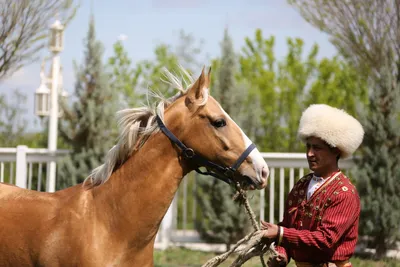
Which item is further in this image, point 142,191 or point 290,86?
point 290,86

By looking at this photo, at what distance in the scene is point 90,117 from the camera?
9891mm

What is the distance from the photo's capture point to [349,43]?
428 inches

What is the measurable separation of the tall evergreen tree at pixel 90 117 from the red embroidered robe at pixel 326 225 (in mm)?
6407

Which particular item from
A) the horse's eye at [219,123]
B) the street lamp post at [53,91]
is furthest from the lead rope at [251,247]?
the street lamp post at [53,91]

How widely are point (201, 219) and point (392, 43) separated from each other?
401cm

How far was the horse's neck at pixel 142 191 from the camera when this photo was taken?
3.94 metres

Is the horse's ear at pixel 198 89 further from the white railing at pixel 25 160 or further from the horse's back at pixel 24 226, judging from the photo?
the white railing at pixel 25 160

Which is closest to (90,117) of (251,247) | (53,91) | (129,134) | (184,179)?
(184,179)

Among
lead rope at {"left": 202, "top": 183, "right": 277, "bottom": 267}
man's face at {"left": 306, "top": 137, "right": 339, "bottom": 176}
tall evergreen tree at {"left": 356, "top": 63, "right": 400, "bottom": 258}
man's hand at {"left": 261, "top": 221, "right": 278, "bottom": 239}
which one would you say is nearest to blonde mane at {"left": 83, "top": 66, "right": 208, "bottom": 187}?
lead rope at {"left": 202, "top": 183, "right": 277, "bottom": 267}

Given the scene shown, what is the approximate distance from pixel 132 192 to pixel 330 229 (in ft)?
3.90

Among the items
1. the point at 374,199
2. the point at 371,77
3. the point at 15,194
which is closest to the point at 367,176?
the point at 374,199

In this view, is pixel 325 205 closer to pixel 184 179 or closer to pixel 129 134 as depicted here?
pixel 129 134

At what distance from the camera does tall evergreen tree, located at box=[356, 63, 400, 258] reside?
9328mm

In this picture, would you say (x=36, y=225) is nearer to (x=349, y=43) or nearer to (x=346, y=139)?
(x=346, y=139)
